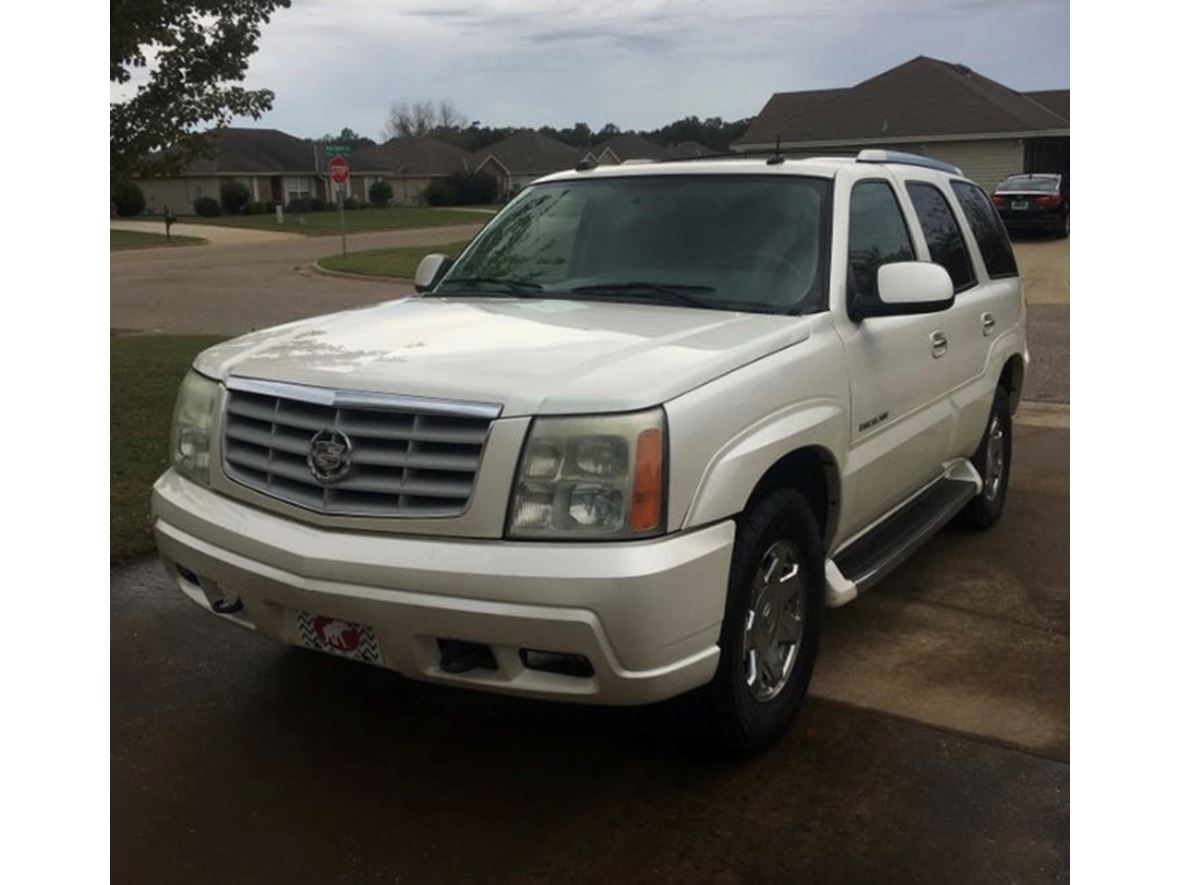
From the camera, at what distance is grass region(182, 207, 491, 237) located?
4675cm

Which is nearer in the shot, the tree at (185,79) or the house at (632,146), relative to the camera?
the tree at (185,79)

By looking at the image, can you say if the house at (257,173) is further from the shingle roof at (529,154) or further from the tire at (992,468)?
the tire at (992,468)

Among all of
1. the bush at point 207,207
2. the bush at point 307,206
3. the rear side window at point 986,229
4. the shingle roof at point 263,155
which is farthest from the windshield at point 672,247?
the shingle roof at point 263,155

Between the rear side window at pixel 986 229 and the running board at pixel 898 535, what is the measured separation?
1117 mm

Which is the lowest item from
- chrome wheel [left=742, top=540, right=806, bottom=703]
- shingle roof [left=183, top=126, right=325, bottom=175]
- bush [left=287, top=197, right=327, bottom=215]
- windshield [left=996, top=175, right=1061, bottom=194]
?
chrome wheel [left=742, top=540, right=806, bottom=703]

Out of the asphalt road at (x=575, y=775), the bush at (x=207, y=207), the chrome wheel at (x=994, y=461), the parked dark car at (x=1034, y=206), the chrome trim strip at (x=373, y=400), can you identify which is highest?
the bush at (x=207, y=207)

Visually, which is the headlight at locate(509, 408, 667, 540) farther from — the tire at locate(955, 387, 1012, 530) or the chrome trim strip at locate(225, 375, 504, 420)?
the tire at locate(955, 387, 1012, 530)

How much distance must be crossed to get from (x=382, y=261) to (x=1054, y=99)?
3195cm

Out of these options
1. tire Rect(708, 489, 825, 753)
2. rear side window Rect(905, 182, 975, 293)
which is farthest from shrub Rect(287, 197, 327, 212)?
tire Rect(708, 489, 825, 753)

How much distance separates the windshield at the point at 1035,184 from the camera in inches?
1124

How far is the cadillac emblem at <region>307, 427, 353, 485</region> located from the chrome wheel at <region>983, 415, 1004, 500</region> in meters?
3.86

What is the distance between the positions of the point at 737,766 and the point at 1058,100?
159 ft

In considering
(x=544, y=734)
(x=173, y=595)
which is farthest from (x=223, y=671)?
(x=544, y=734)

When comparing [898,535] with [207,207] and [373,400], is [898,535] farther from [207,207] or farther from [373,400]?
[207,207]
